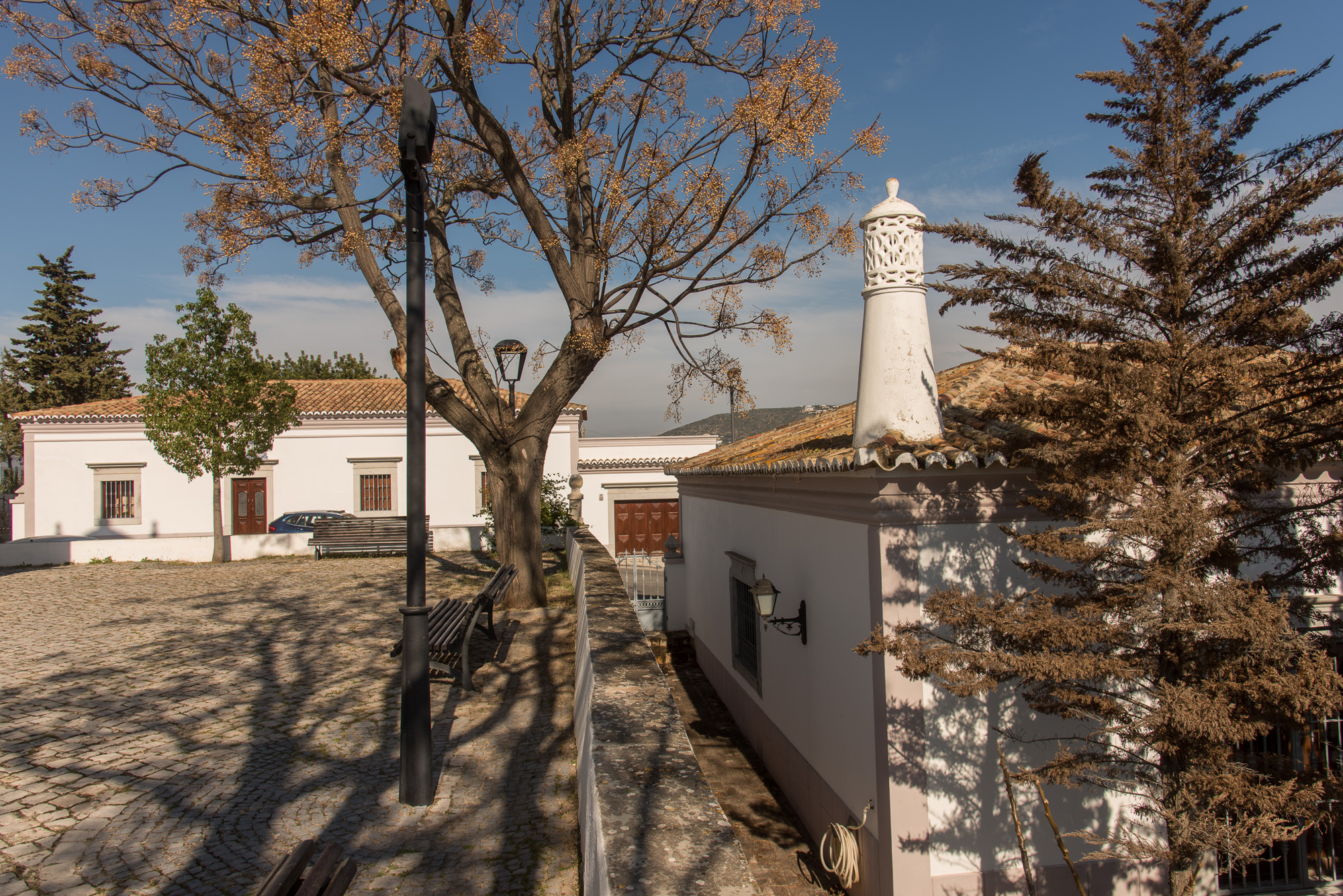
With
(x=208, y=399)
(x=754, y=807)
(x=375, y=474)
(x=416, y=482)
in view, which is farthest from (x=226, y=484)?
(x=416, y=482)

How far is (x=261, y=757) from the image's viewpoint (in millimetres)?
4578

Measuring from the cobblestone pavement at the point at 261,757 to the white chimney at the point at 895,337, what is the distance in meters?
3.24

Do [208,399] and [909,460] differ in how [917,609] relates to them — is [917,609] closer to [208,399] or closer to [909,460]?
[909,460]

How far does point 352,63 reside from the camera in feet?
26.1

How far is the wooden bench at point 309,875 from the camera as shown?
6.82 feet

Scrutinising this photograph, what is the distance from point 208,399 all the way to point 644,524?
13.8 metres

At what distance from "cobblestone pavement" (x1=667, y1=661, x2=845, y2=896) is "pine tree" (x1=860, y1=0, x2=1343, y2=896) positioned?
2.33m

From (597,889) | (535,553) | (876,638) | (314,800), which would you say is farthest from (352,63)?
(597,889)

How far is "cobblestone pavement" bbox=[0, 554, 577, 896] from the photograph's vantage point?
3.37 meters

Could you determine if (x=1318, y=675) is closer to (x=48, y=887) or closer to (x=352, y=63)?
(x=48, y=887)

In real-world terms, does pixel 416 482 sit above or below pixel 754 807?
above

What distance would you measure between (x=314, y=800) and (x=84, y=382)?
3786cm

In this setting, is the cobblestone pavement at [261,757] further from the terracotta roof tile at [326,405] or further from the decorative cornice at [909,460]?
the terracotta roof tile at [326,405]

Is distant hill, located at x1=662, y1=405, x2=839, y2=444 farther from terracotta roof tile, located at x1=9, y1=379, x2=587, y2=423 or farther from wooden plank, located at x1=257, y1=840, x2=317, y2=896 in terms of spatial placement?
wooden plank, located at x1=257, y1=840, x2=317, y2=896
